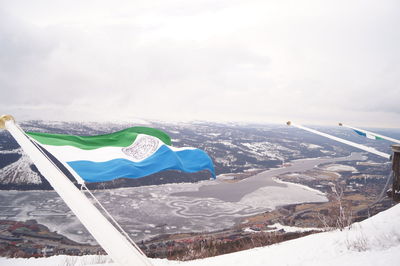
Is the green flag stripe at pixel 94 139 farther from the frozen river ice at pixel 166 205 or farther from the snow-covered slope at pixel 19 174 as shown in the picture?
the snow-covered slope at pixel 19 174

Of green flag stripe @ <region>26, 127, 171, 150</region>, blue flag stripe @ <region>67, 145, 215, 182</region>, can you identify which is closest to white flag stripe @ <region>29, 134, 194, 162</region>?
blue flag stripe @ <region>67, 145, 215, 182</region>

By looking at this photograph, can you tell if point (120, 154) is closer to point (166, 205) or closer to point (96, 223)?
point (96, 223)

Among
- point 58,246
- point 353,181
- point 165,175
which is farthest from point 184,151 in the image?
point 353,181

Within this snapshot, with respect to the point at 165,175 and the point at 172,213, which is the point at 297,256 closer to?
the point at 172,213

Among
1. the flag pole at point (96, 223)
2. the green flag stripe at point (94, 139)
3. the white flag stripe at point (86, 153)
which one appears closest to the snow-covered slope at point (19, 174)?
the green flag stripe at point (94, 139)

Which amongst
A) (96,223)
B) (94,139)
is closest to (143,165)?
(94,139)
